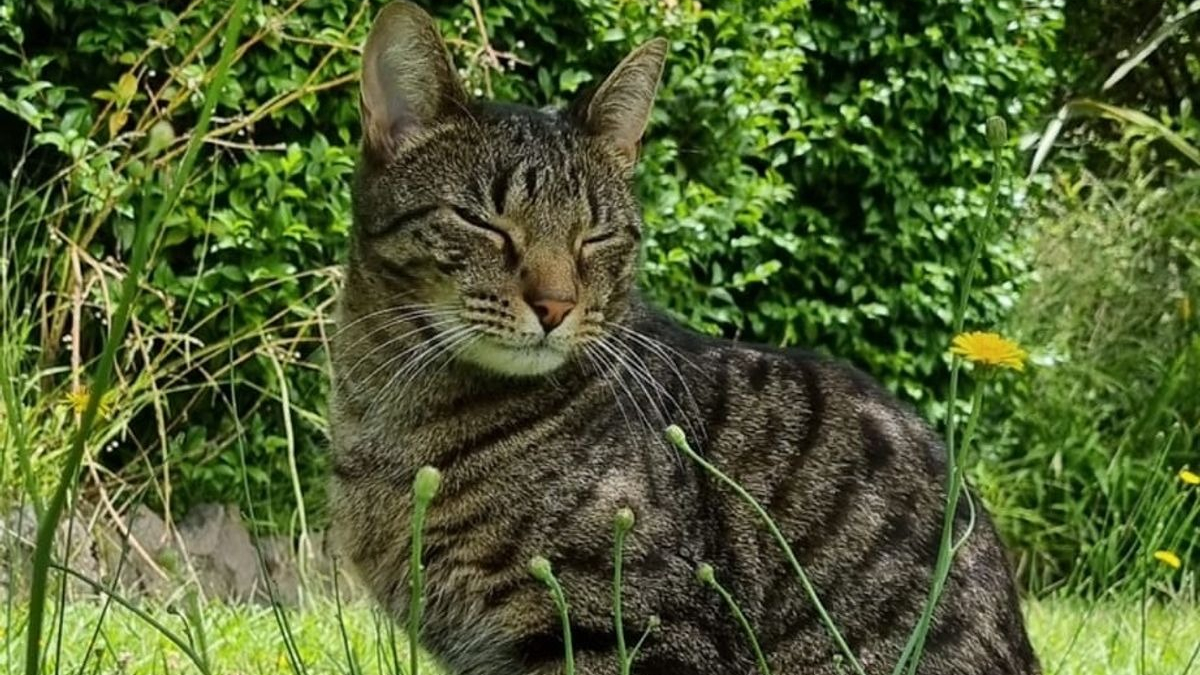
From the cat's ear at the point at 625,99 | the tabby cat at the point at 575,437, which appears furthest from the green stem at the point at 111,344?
the cat's ear at the point at 625,99

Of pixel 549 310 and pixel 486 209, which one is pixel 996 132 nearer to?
pixel 549 310

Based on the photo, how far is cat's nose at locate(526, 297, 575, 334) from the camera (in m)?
2.17

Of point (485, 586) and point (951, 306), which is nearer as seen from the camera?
point (485, 586)

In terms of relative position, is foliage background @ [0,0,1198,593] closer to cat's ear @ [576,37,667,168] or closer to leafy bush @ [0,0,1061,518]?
leafy bush @ [0,0,1061,518]

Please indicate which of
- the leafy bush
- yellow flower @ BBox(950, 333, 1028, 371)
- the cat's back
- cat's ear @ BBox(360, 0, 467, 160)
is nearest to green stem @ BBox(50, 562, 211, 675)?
yellow flower @ BBox(950, 333, 1028, 371)

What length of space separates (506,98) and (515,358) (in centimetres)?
240

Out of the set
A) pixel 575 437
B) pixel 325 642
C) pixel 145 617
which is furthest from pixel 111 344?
pixel 325 642

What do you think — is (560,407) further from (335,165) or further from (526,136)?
(335,165)

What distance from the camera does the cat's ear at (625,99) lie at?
8.04ft

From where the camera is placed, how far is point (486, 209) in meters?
2.26

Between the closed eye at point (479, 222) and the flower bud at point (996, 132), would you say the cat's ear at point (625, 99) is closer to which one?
the closed eye at point (479, 222)

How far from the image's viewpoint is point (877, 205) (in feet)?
16.9

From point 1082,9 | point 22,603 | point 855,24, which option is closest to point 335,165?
point 22,603

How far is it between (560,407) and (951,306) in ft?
10.5
